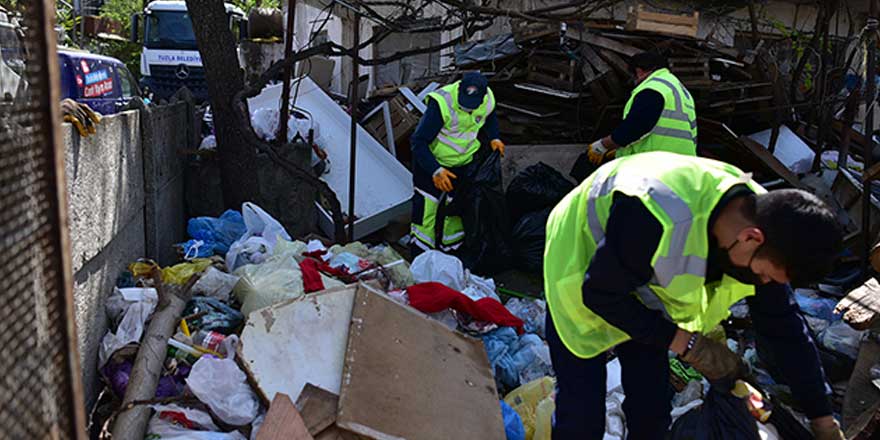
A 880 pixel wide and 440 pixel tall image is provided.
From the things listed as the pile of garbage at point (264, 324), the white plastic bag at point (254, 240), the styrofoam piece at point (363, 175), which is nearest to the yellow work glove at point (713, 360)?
the pile of garbage at point (264, 324)

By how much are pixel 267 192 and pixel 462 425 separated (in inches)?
138

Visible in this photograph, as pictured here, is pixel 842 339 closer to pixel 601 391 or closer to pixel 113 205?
pixel 601 391

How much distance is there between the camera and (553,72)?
675cm

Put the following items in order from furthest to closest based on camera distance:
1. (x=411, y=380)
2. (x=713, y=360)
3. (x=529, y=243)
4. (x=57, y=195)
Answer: (x=529, y=243) < (x=411, y=380) < (x=713, y=360) < (x=57, y=195)

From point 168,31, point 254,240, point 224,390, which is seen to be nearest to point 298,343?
point 224,390

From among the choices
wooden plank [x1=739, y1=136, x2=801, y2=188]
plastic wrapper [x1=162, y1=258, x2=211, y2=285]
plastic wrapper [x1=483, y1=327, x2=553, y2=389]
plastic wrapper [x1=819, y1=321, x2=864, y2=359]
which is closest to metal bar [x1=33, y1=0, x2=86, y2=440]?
plastic wrapper [x1=483, y1=327, x2=553, y2=389]

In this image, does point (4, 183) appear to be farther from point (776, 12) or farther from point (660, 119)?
point (776, 12)

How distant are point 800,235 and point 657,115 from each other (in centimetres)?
310

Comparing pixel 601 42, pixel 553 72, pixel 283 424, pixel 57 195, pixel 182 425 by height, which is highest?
pixel 57 195

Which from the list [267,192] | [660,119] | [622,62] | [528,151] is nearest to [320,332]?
[660,119]

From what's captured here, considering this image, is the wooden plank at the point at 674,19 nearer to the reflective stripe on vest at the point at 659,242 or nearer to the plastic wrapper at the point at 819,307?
the plastic wrapper at the point at 819,307

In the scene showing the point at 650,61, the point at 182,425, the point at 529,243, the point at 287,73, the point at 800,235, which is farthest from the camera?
the point at 287,73

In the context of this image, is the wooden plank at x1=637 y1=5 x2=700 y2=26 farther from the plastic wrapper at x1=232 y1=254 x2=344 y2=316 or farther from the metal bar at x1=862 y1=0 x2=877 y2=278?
the plastic wrapper at x1=232 y1=254 x2=344 y2=316

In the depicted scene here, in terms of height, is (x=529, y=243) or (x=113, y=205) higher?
(x=113, y=205)
